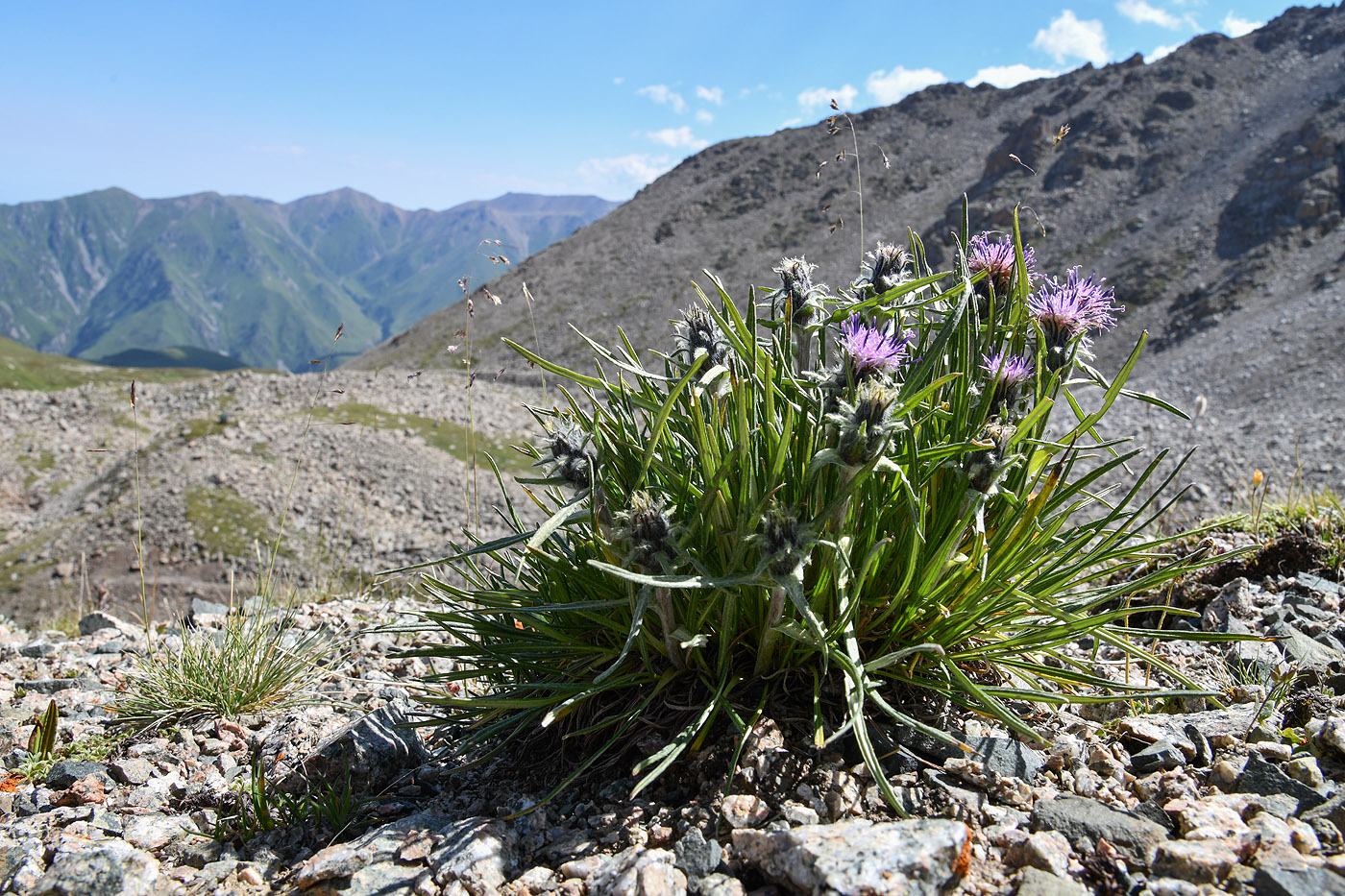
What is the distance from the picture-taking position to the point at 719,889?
173 cm

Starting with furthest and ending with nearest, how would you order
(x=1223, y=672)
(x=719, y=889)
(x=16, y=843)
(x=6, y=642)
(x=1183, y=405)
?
(x=1183, y=405), (x=6, y=642), (x=1223, y=672), (x=16, y=843), (x=719, y=889)

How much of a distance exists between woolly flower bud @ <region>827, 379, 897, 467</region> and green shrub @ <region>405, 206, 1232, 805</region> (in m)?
0.14

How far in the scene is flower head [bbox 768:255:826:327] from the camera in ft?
7.02

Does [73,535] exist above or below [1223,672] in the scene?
below

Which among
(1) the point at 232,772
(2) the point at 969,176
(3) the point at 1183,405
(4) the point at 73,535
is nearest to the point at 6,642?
(1) the point at 232,772

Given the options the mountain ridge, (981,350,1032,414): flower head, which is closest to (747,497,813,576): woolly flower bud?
(981,350,1032,414): flower head

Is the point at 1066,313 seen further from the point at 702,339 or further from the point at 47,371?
the point at 47,371

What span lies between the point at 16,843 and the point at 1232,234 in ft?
147

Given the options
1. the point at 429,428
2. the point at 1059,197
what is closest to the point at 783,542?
the point at 429,428

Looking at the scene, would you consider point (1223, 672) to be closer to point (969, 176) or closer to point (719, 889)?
point (719, 889)

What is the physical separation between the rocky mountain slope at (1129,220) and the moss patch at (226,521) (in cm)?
723

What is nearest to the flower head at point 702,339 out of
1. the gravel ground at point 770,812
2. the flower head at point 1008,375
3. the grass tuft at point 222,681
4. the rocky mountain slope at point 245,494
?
the flower head at point 1008,375

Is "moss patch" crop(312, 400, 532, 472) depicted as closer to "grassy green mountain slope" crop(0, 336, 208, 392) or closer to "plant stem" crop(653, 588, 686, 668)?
"plant stem" crop(653, 588, 686, 668)

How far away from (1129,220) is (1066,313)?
46.5 m
